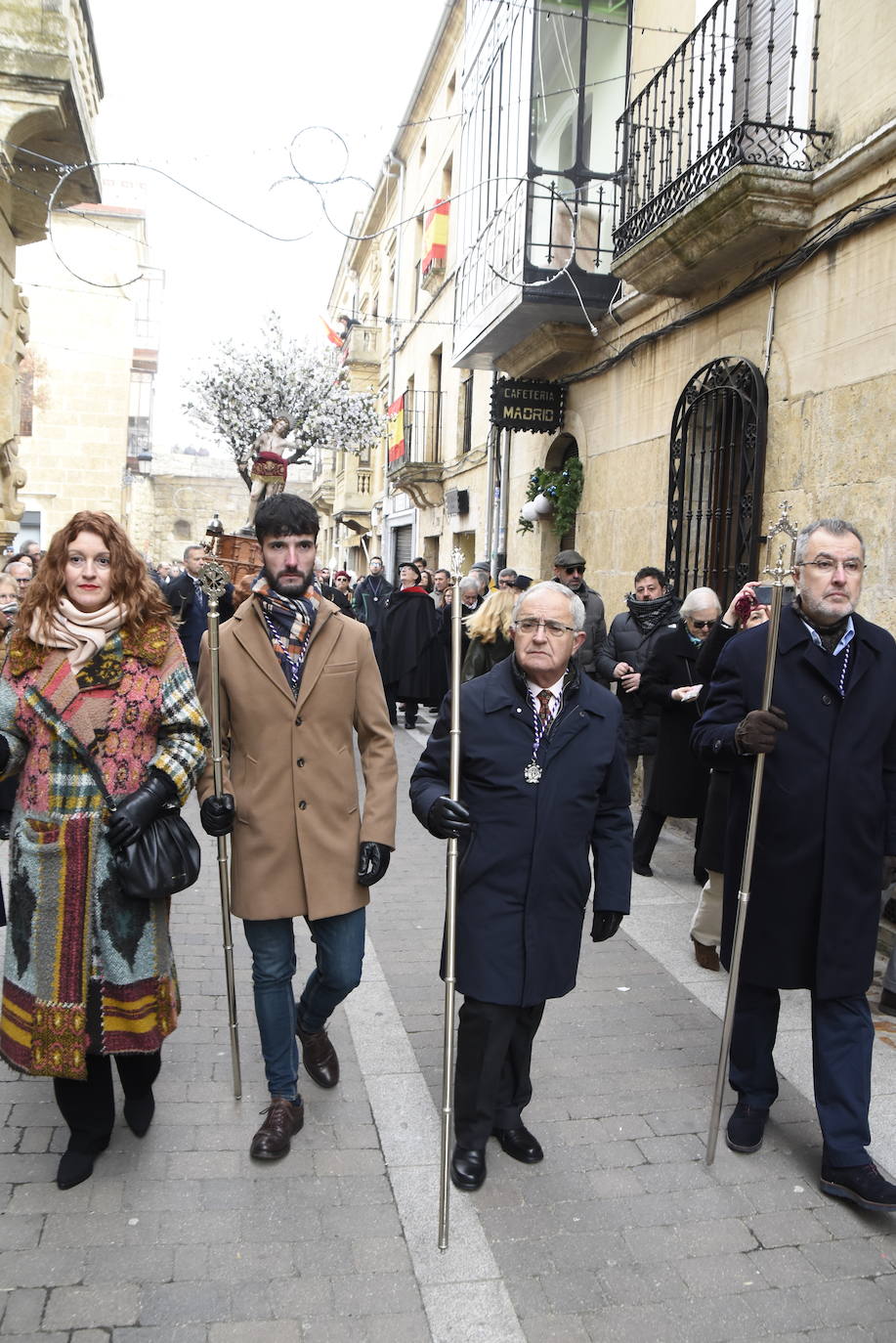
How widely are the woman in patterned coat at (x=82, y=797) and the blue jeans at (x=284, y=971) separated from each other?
32cm

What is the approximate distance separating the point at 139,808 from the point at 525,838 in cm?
111

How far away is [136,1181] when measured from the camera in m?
3.06

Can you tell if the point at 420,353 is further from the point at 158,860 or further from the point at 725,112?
the point at 158,860

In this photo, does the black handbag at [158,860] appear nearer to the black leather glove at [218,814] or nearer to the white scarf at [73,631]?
the black leather glove at [218,814]

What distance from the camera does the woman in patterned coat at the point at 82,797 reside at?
2926 millimetres

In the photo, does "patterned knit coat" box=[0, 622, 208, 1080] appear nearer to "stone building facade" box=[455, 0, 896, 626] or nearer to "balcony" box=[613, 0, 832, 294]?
"stone building facade" box=[455, 0, 896, 626]

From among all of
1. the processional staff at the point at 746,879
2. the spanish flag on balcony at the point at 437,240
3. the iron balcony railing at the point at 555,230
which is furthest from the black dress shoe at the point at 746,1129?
the spanish flag on balcony at the point at 437,240

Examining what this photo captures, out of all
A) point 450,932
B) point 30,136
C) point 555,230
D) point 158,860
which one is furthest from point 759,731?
point 555,230

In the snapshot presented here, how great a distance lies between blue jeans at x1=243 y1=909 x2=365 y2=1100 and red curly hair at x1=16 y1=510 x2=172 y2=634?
1039mm

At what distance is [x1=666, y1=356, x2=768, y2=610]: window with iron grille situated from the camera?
741cm

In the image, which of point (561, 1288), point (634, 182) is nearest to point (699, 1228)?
point (561, 1288)

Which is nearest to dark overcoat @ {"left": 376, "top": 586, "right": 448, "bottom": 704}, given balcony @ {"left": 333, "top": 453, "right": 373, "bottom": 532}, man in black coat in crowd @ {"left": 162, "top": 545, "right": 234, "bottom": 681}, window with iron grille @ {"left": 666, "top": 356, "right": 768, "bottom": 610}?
man in black coat in crowd @ {"left": 162, "top": 545, "right": 234, "bottom": 681}

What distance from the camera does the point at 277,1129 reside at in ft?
10.7

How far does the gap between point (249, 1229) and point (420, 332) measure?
833 inches
